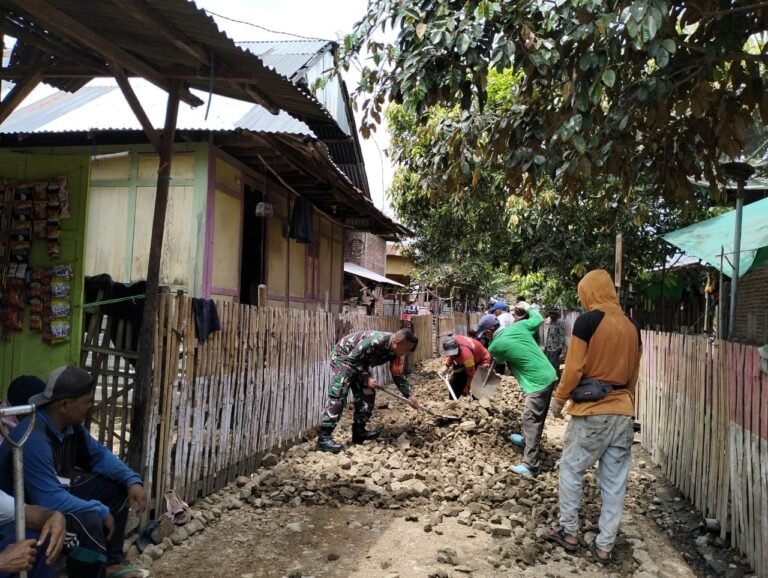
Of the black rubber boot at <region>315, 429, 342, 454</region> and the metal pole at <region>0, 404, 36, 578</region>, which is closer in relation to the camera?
the metal pole at <region>0, 404, 36, 578</region>

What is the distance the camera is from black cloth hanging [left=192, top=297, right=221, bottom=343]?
4609 millimetres

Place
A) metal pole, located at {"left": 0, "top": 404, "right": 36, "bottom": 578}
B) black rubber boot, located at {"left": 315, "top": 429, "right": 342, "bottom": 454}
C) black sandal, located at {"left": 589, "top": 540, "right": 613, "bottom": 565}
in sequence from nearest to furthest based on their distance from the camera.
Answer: metal pole, located at {"left": 0, "top": 404, "right": 36, "bottom": 578}
black sandal, located at {"left": 589, "top": 540, "right": 613, "bottom": 565}
black rubber boot, located at {"left": 315, "top": 429, "right": 342, "bottom": 454}

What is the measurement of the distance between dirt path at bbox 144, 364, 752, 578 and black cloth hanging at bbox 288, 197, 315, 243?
4096mm

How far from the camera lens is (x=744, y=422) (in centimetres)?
404

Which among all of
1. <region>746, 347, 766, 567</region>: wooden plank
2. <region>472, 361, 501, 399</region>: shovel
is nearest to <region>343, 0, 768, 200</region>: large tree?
<region>746, 347, 766, 567</region>: wooden plank

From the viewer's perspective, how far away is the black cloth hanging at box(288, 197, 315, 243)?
32.2ft

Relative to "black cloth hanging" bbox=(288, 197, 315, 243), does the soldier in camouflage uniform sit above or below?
below

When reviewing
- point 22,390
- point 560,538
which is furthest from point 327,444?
point 22,390

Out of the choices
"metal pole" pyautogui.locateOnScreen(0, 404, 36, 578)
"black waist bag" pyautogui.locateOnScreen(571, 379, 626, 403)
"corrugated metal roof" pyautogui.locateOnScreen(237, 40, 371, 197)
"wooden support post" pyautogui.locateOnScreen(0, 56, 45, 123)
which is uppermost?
"corrugated metal roof" pyautogui.locateOnScreen(237, 40, 371, 197)

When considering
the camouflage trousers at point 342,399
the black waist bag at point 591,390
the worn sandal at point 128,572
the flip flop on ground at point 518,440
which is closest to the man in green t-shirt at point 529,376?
the flip flop on ground at point 518,440

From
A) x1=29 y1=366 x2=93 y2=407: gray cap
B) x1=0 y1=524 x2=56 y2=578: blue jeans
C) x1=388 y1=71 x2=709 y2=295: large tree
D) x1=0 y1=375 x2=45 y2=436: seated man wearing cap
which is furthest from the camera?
x1=388 y1=71 x2=709 y2=295: large tree

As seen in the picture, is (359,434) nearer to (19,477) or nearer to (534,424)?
(534,424)

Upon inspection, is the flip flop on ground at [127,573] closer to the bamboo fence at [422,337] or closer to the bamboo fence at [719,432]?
the bamboo fence at [719,432]

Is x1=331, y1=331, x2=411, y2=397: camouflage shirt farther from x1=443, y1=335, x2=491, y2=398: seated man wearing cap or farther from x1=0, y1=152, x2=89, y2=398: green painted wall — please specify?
x1=0, y1=152, x2=89, y2=398: green painted wall
